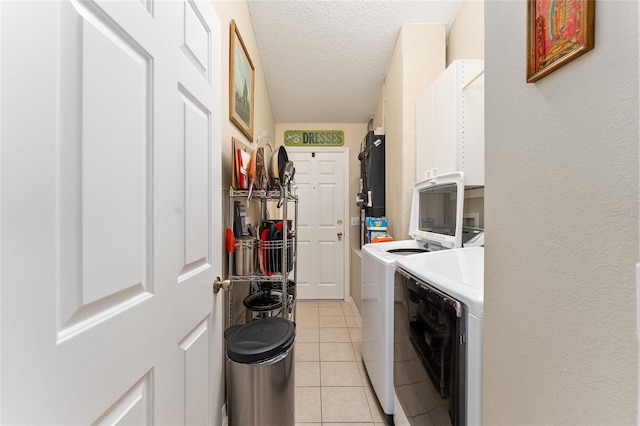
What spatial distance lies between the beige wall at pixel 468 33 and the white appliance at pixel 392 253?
866mm

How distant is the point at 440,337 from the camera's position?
863 millimetres

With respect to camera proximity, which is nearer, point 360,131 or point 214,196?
point 214,196

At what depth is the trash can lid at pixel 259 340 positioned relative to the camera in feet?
3.50

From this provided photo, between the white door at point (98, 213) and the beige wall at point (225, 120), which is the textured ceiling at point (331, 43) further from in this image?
the white door at point (98, 213)

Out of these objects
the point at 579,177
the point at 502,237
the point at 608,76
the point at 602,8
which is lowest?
the point at 502,237

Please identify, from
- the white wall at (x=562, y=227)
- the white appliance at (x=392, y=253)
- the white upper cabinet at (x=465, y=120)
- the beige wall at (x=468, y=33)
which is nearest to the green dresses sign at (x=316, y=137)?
the beige wall at (x=468, y=33)

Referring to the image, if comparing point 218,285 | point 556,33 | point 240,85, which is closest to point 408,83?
point 240,85

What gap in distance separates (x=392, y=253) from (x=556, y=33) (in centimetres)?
125

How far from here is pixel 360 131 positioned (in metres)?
3.70

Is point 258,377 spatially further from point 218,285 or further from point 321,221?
point 321,221

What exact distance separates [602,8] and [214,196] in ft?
3.58

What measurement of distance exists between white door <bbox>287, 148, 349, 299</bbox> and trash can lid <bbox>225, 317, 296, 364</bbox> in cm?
235

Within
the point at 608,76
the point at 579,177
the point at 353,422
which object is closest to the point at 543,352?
the point at 579,177

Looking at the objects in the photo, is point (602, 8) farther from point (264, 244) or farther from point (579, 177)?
point (264, 244)
